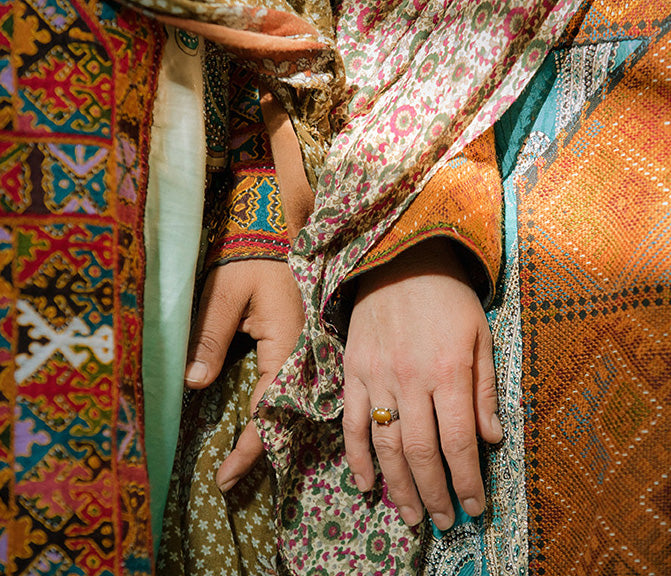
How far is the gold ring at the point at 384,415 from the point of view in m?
0.58

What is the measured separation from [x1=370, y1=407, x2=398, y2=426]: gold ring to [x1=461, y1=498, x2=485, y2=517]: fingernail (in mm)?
113

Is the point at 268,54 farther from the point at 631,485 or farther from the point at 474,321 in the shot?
the point at 631,485

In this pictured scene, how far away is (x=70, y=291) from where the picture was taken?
1.70 ft

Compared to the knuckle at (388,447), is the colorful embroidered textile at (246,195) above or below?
above

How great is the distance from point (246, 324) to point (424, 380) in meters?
0.28

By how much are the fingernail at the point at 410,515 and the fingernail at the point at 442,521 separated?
23 mm

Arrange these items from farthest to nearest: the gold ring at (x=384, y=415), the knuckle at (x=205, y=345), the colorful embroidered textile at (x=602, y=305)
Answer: the knuckle at (x=205, y=345) < the gold ring at (x=384, y=415) < the colorful embroidered textile at (x=602, y=305)

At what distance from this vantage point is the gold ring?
576 mm

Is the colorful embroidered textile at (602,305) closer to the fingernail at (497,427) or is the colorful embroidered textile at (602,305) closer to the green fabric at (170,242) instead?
the fingernail at (497,427)

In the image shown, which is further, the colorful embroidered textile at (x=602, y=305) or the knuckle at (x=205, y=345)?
the knuckle at (x=205, y=345)

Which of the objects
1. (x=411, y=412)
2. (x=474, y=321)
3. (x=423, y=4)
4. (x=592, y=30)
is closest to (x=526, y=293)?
(x=474, y=321)

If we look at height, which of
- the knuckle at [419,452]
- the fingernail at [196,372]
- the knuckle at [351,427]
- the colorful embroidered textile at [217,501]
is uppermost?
the knuckle at [419,452]

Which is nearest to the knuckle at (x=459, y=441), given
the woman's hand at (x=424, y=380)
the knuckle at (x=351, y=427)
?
the woman's hand at (x=424, y=380)

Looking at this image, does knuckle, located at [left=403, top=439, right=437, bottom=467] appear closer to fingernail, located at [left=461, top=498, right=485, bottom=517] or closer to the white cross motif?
fingernail, located at [left=461, top=498, right=485, bottom=517]
